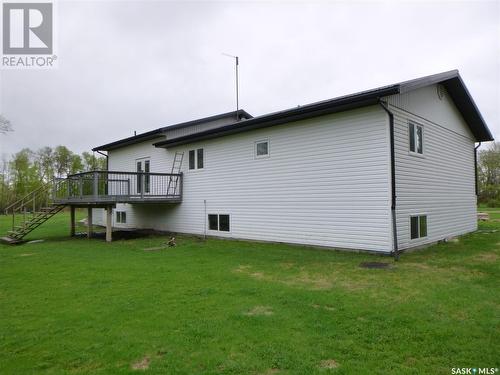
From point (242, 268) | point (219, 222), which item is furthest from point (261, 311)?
point (219, 222)

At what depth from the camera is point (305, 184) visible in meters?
10.1

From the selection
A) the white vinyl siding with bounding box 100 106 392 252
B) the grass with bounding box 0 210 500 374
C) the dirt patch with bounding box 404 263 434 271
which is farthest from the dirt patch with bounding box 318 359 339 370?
the white vinyl siding with bounding box 100 106 392 252

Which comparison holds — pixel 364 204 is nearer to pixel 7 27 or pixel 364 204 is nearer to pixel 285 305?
pixel 285 305

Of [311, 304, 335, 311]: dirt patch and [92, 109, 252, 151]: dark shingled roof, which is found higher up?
[92, 109, 252, 151]: dark shingled roof

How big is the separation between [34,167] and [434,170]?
157 feet

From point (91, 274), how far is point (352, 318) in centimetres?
545

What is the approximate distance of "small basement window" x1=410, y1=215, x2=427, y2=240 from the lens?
9469 millimetres

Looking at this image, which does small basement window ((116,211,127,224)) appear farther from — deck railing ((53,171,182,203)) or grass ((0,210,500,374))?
grass ((0,210,500,374))

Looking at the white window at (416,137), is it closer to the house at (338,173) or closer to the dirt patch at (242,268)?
the house at (338,173)

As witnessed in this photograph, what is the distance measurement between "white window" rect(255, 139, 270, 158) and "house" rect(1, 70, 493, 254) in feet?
0.12

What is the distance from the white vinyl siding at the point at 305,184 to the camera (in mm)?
8633

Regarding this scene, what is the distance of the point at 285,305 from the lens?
4.78 metres

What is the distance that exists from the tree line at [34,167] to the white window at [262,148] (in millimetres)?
32734

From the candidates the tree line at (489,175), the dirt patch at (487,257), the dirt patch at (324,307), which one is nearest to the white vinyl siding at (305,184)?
the dirt patch at (487,257)
